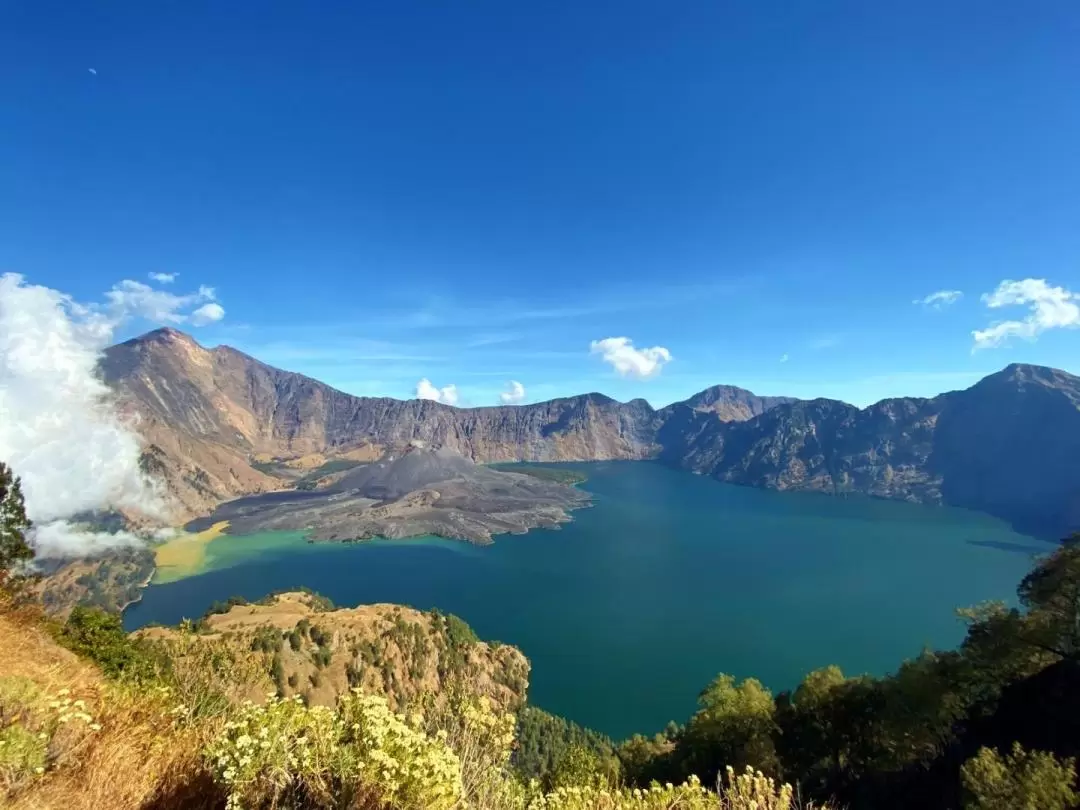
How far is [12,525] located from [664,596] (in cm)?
12578

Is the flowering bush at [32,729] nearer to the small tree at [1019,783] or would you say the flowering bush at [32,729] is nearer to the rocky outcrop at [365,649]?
the small tree at [1019,783]

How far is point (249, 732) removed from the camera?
21.7ft

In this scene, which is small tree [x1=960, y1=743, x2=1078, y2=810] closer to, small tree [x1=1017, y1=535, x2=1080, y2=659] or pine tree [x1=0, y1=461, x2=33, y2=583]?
small tree [x1=1017, y1=535, x2=1080, y2=659]

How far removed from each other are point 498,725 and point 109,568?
765ft

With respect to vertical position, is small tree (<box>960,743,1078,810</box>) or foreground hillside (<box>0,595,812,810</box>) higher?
foreground hillside (<box>0,595,812,810</box>)

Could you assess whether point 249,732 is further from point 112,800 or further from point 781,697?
point 781,697

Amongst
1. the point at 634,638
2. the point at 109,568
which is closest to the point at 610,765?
the point at 634,638

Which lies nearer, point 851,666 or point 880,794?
point 880,794

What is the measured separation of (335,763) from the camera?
20.5 feet

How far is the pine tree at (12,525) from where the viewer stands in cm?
2580

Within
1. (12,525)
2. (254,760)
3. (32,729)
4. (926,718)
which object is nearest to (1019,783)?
(926,718)

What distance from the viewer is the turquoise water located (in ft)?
293

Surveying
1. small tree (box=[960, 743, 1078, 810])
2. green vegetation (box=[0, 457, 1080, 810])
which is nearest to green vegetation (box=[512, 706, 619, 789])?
green vegetation (box=[0, 457, 1080, 810])

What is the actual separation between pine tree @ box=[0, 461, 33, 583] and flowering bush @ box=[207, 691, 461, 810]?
95.1ft
